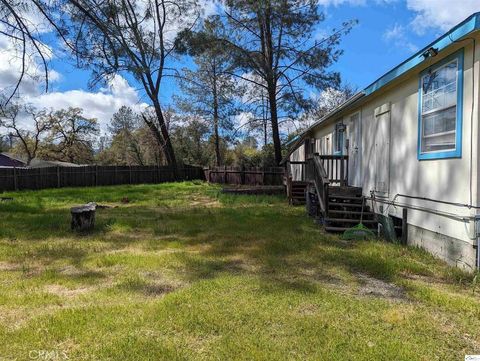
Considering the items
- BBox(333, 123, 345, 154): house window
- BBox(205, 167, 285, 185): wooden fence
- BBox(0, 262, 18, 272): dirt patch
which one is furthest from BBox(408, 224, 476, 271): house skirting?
BBox(205, 167, 285, 185): wooden fence

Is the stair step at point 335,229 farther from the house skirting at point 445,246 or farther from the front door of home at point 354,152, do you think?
the front door of home at point 354,152

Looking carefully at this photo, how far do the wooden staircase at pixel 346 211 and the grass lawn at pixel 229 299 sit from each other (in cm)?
76

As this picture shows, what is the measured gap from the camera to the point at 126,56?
737cm

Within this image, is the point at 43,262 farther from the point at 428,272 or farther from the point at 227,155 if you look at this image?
the point at 227,155

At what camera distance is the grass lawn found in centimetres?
290

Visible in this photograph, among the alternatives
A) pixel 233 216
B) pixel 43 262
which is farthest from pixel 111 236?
pixel 233 216

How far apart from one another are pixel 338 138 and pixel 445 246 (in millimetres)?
6201

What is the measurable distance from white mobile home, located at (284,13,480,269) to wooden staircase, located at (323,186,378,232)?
25 mm

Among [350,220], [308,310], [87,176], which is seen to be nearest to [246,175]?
[87,176]

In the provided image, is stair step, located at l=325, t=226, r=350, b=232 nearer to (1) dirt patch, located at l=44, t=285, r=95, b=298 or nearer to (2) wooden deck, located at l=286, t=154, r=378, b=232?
(2) wooden deck, located at l=286, t=154, r=378, b=232

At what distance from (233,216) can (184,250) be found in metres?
3.67

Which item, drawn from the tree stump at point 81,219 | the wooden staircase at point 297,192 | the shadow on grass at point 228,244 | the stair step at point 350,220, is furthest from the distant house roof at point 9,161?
the stair step at point 350,220

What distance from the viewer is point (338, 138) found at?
11250mm

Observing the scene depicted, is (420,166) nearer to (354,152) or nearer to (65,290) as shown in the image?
(354,152)
